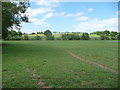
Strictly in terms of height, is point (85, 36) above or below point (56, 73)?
above

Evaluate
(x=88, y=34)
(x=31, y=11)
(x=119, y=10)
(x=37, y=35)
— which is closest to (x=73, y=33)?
(x=88, y=34)

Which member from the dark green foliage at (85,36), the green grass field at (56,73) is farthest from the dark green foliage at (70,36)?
the green grass field at (56,73)

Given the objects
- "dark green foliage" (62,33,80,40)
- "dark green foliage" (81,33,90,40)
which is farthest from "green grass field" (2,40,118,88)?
"dark green foliage" (81,33,90,40)

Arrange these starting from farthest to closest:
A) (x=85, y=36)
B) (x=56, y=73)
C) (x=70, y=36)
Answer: (x=85, y=36), (x=70, y=36), (x=56, y=73)

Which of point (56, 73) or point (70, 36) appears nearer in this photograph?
point (56, 73)

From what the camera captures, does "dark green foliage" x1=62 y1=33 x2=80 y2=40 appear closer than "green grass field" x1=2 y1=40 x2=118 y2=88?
No

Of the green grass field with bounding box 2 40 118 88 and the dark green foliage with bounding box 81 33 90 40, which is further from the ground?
the dark green foliage with bounding box 81 33 90 40

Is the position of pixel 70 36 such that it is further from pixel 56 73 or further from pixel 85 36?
pixel 56 73

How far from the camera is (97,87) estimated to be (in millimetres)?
3639

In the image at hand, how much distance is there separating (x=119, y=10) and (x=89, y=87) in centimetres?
304

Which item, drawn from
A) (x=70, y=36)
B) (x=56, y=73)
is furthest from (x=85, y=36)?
(x=56, y=73)

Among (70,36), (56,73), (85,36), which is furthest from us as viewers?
(85,36)

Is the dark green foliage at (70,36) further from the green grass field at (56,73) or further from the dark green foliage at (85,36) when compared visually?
the green grass field at (56,73)

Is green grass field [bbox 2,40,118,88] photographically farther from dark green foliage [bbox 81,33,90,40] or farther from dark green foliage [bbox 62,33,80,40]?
dark green foliage [bbox 81,33,90,40]
